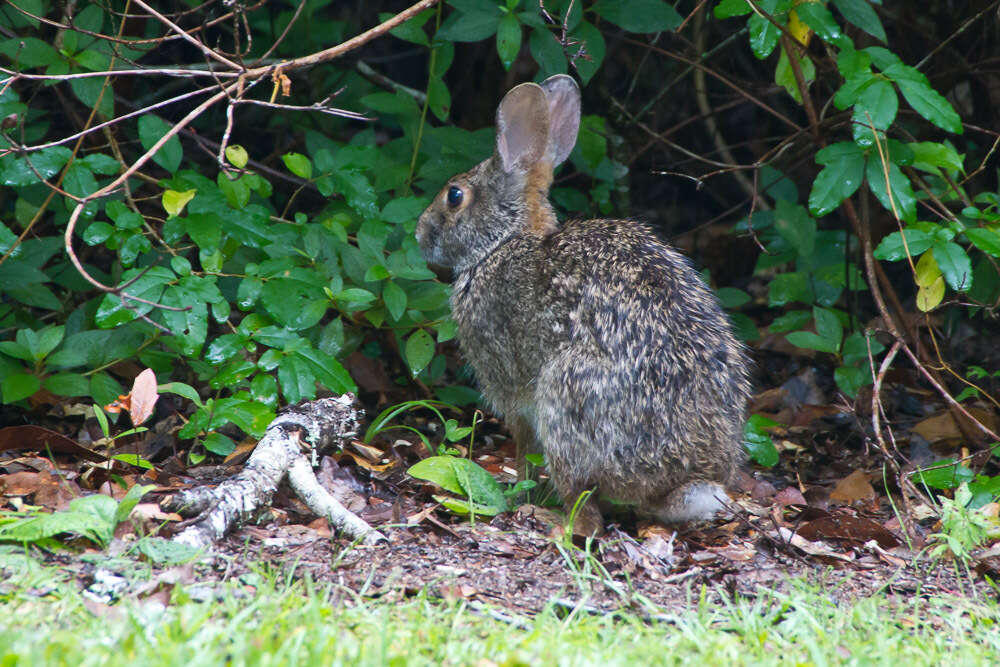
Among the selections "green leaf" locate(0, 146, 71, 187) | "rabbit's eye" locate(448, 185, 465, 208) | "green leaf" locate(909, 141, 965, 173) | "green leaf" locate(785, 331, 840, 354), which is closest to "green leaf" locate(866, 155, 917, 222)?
"green leaf" locate(909, 141, 965, 173)

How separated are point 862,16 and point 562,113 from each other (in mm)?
Answer: 1650

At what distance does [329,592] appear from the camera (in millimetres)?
3451

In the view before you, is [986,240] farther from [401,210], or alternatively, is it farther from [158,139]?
[158,139]

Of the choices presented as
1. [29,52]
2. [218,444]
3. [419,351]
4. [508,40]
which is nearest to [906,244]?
[508,40]

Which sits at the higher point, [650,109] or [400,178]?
[650,109]

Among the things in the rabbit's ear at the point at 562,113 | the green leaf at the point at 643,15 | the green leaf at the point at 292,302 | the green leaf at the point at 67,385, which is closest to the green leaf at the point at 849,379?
the rabbit's ear at the point at 562,113

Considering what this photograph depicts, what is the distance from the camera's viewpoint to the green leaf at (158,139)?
517 centimetres

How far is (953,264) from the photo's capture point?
483 centimetres

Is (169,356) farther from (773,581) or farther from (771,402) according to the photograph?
(771,402)

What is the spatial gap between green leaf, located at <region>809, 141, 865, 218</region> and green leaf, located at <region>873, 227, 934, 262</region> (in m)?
0.31

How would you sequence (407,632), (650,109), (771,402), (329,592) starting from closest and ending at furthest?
(407,632) < (329,592) < (771,402) < (650,109)

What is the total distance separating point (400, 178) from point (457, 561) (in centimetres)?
274

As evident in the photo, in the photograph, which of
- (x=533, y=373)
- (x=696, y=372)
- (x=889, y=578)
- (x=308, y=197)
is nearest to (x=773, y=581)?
(x=889, y=578)

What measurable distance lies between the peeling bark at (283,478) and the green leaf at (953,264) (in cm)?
294
